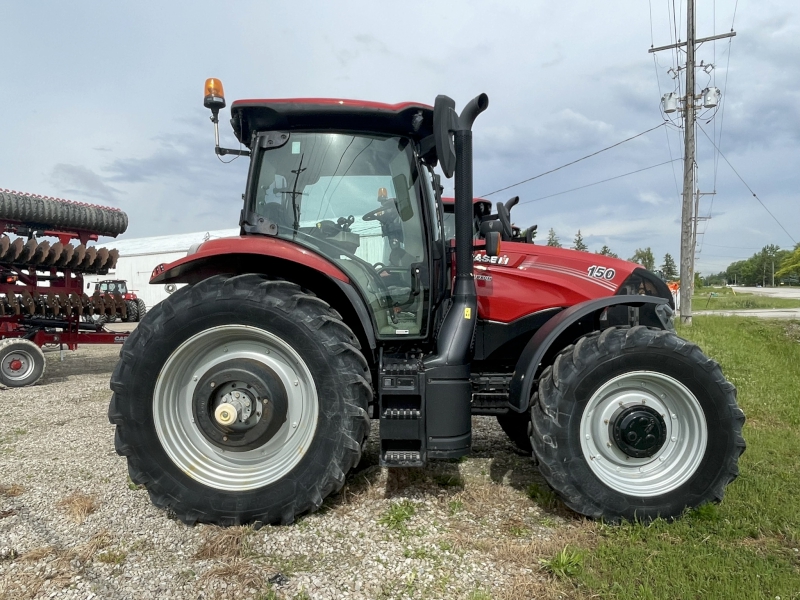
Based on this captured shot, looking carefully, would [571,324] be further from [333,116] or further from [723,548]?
[333,116]

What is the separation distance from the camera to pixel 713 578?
7.07 ft

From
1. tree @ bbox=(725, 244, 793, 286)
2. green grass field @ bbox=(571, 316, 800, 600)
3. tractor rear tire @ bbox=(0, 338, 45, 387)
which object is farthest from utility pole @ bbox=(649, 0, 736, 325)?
tree @ bbox=(725, 244, 793, 286)

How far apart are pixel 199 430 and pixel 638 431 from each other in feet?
7.62

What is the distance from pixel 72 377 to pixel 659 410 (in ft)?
26.8

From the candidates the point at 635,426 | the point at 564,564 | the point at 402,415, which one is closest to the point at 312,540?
the point at 402,415

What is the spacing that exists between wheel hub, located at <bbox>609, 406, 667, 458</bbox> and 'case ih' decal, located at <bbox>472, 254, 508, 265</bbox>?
1145mm

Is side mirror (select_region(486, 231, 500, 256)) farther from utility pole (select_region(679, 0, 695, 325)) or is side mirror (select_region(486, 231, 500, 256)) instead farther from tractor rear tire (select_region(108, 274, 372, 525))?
utility pole (select_region(679, 0, 695, 325))

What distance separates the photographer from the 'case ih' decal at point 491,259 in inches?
131

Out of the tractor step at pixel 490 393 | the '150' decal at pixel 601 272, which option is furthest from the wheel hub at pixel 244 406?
the '150' decal at pixel 601 272

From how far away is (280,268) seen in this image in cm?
297

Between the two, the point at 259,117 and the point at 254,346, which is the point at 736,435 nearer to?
the point at 254,346

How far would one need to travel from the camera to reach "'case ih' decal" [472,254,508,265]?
3.32 metres

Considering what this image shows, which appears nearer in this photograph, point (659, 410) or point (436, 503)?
point (659, 410)

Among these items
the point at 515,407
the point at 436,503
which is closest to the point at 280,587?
the point at 436,503
